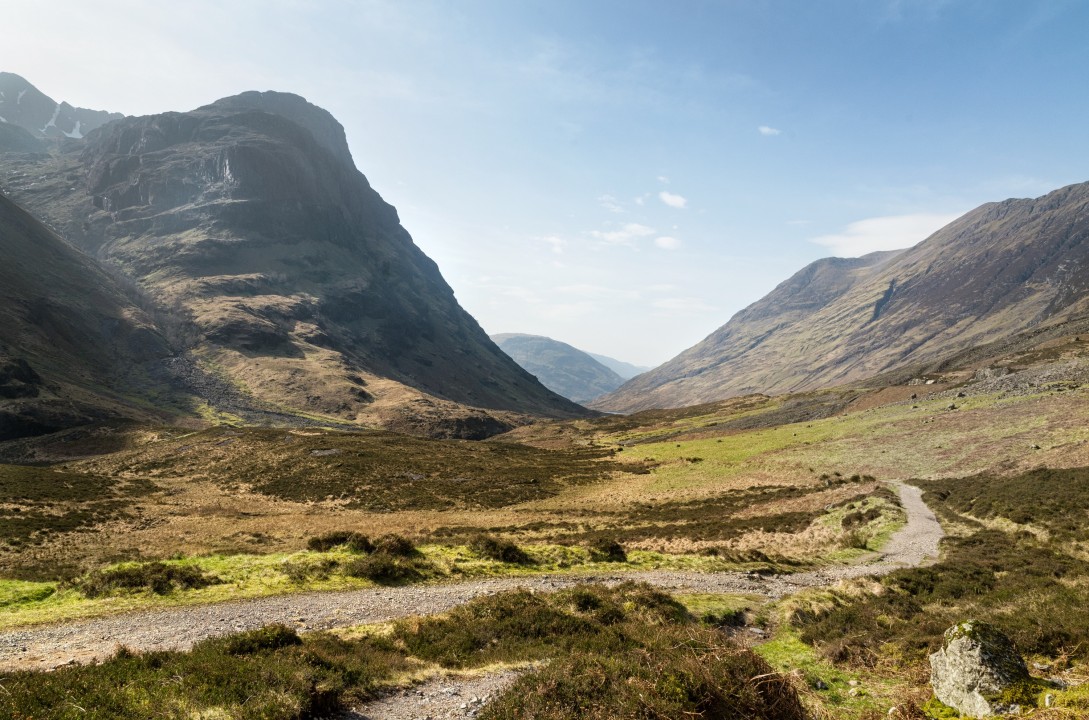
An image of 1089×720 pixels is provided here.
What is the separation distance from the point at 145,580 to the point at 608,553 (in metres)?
21.6

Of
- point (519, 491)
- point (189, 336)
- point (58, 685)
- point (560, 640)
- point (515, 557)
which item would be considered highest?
point (189, 336)

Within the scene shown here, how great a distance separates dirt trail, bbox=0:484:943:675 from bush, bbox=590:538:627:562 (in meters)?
2.56

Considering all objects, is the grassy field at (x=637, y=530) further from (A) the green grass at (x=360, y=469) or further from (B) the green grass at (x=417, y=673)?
(A) the green grass at (x=360, y=469)

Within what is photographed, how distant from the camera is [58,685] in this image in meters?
10.1

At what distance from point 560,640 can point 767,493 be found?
41467 millimetres

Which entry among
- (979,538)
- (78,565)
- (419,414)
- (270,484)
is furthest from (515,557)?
(419,414)

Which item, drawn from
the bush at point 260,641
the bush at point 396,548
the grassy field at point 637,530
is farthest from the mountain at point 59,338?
the bush at point 260,641

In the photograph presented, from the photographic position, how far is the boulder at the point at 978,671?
905 centimetres

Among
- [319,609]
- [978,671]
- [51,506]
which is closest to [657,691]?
[978,671]

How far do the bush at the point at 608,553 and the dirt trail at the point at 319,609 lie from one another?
2.56m

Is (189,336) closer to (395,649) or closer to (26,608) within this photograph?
(26,608)

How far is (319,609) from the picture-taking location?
18.5 metres

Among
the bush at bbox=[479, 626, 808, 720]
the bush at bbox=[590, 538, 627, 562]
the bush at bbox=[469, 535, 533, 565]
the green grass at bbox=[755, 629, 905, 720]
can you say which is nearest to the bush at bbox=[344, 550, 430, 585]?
the bush at bbox=[469, 535, 533, 565]

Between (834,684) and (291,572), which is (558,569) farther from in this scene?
(834,684)
